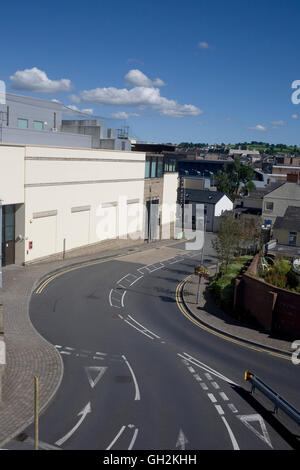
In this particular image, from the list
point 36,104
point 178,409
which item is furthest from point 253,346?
point 36,104

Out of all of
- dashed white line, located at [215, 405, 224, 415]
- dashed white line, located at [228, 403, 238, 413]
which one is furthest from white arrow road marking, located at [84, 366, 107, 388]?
dashed white line, located at [228, 403, 238, 413]

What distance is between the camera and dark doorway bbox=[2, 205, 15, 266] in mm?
31484

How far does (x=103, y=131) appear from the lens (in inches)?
2047

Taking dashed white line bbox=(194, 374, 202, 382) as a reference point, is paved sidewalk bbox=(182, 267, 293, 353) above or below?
below

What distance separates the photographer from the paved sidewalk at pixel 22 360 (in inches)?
523

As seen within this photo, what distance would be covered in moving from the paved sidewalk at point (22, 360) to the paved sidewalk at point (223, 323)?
9.42m

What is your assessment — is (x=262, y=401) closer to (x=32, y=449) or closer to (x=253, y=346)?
(x=253, y=346)

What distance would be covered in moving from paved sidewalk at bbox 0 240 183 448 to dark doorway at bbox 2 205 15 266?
3.96ft

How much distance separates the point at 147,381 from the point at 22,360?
17.5ft

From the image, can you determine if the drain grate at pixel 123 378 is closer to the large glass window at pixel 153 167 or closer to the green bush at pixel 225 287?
the green bush at pixel 225 287

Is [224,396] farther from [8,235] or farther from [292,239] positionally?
Result: [292,239]

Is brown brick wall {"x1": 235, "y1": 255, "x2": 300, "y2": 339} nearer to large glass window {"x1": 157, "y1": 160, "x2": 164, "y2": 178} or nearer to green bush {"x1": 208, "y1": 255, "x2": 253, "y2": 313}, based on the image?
green bush {"x1": 208, "y1": 255, "x2": 253, "y2": 313}
